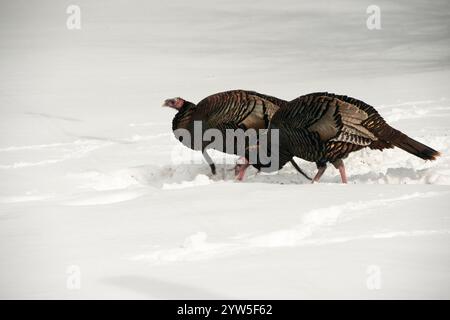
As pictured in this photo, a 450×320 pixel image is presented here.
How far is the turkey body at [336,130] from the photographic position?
22.6 feet

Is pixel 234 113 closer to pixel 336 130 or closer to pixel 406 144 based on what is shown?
pixel 336 130

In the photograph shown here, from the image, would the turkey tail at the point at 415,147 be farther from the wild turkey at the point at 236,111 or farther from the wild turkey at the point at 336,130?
the wild turkey at the point at 236,111

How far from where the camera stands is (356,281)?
3.74 metres

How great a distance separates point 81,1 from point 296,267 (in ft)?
75.4

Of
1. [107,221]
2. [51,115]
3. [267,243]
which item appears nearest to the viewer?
[267,243]

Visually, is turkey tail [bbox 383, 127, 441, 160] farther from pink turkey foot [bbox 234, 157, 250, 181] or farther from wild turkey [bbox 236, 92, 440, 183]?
pink turkey foot [bbox 234, 157, 250, 181]

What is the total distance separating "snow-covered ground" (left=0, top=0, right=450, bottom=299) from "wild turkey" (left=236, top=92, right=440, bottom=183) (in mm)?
361

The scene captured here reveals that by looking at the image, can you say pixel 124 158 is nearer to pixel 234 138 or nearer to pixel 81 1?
pixel 234 138

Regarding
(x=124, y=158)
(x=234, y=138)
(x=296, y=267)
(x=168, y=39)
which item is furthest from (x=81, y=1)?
(x=296, y=267)

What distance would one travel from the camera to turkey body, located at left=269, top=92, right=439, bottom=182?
271 inches

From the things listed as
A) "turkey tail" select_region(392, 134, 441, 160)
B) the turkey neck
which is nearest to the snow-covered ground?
"turkey tail" select_region(392, 134, 441, 160)

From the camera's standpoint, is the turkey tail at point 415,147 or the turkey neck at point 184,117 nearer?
the turkey tail at point 415,147

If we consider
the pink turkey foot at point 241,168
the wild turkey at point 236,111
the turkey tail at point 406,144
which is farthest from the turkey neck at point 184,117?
the turkey tail at point 406,144

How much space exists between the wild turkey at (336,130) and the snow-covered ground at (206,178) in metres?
0.36
